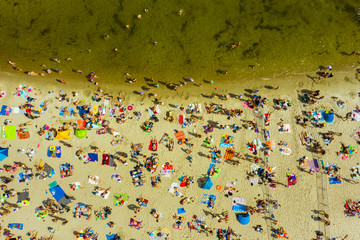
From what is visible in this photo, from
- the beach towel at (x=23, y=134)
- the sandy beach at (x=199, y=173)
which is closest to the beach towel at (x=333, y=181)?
the sandy beach at (x=199, y=173)

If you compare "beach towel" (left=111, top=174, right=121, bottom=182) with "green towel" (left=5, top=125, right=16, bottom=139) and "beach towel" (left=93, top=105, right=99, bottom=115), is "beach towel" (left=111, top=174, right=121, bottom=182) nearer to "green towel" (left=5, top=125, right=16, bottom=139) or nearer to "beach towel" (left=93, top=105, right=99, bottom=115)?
"beach towel" (left=93, top=105, right=99, bottom=115)

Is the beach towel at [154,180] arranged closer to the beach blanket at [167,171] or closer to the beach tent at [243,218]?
the beach blanket at [167,171]

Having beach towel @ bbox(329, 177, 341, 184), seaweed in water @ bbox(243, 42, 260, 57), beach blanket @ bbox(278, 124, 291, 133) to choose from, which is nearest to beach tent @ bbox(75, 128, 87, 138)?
seaweed in water @ bbox(243, 42, 260, 57)

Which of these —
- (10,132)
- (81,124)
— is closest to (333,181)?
(81,124)

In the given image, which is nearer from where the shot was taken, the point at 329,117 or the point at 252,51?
the point at 329,117

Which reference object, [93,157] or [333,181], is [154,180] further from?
[333,181]

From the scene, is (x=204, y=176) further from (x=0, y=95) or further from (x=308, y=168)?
(x=0, y=95)
